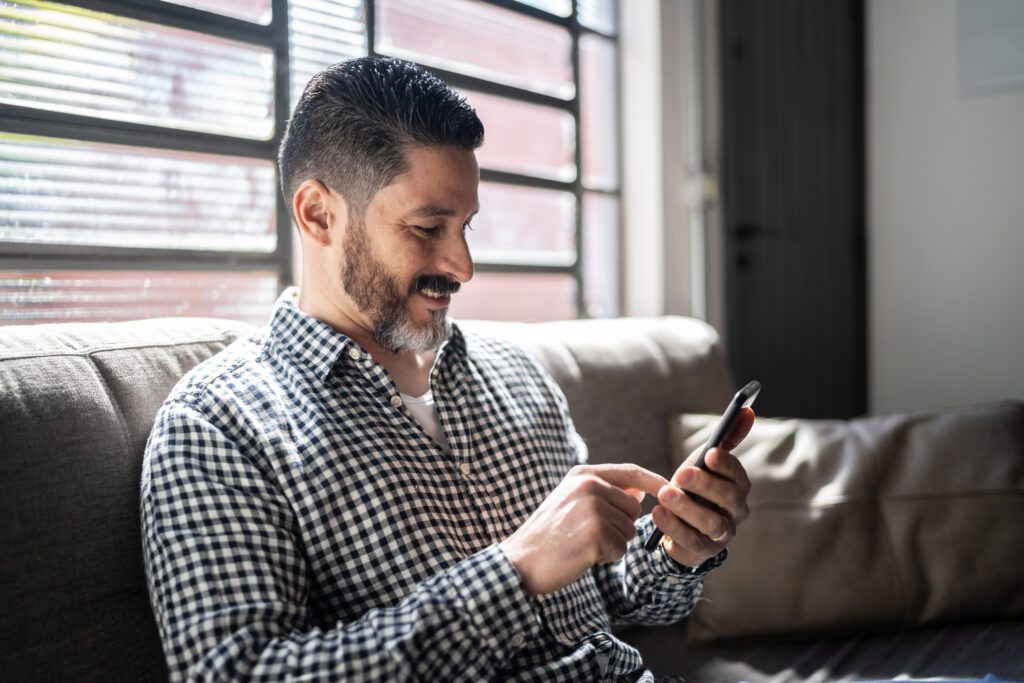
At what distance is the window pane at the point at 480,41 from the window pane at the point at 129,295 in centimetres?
61

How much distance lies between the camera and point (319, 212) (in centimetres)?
107

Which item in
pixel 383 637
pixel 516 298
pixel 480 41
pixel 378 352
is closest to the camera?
pixel 383 637

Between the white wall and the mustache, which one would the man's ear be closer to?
the mustache

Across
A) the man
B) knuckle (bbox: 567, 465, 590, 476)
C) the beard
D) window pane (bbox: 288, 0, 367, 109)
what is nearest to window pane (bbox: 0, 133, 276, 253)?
window pane (bbox: 288, 0, 367, 109)

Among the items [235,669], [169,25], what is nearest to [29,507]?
[235,669]

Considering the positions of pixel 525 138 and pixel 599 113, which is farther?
pixel 599 113

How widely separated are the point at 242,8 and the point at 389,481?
3.23 feet

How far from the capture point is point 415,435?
98 centimetres

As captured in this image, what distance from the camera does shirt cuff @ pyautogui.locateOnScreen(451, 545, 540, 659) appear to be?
760mm

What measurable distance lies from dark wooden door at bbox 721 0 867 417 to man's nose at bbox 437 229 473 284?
1.52 m

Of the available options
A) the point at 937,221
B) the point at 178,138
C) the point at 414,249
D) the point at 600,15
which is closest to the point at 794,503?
the point at 414,249

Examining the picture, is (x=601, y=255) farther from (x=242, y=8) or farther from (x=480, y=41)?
(x=242, y=8)

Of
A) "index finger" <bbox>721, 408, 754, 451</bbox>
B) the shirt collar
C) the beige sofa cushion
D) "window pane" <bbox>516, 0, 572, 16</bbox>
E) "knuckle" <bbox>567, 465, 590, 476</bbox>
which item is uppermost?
"window pane" <bbox>516, 0, 572, 16</bbox>

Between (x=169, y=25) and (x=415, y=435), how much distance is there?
0.84 m
